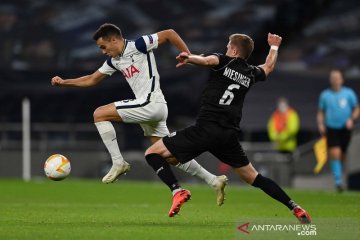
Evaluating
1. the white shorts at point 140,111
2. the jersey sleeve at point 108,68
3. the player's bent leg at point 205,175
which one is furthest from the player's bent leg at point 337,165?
the jersey sleeve at point 108,68

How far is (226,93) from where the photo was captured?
1105 cm

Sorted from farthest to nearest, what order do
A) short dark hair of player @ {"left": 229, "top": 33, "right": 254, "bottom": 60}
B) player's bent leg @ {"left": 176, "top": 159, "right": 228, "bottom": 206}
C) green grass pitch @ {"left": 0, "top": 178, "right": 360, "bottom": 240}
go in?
player's bent leg @ {"left": 176, "top": 159, "right": 228, "bottom": 206} < short dark hair of player @ {"left": 229, "top": 33, "right": 254, "bottom": 60} < green grass pitch @ {"left": 0, "top": 178, "right": 360, "bottom": 240}

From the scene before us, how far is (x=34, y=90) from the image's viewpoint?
2491cm

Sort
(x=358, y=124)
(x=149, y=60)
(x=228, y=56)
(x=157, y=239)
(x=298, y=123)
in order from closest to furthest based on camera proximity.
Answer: (x=157, y=239) < (x=228, y=56) < (x=149, y=60) < (x=358, y=124) < (x=298, y=123)

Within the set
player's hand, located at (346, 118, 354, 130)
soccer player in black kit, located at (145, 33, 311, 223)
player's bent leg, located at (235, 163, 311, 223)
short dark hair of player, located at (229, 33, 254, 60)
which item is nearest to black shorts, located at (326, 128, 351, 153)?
player's hand, located at (346, 118, 354, 130)

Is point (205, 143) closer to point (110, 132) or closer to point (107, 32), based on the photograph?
point (110, 132)

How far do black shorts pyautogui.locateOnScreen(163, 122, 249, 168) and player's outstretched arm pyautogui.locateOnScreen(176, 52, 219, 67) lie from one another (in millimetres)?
720

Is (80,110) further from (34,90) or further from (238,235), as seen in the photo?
(238,235)

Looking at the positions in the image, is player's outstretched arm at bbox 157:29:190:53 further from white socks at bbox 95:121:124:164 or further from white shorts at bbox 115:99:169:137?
white socks at bbox 95:121:124:164

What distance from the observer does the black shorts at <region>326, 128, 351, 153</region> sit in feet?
63.6

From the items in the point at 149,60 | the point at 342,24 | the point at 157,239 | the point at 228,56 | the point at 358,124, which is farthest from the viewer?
the point at 342,24

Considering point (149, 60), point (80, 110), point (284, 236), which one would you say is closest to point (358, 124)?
point (80, 110)

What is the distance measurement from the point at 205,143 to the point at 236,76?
78 cm

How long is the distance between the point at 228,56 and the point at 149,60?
63.6 inches
